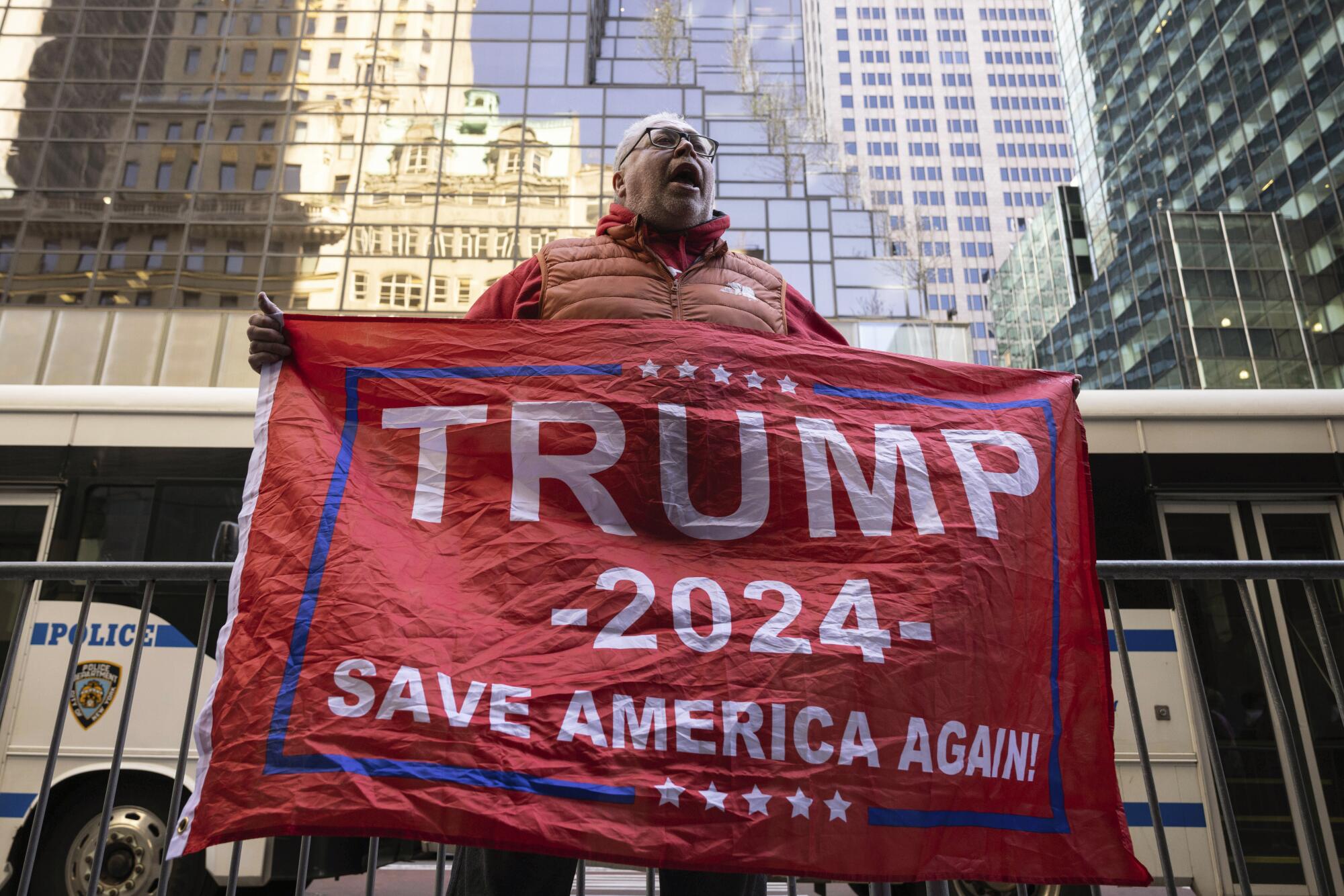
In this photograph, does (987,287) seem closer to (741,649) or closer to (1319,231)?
(1319,231)

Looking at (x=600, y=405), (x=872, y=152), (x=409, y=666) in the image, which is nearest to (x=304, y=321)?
(x=600, y=405)

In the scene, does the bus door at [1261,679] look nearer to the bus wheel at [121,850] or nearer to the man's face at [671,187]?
the man's face at [671,187]

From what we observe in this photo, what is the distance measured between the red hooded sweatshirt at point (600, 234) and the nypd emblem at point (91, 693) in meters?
4.60

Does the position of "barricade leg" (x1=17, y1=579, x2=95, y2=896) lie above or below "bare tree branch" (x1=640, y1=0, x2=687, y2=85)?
below

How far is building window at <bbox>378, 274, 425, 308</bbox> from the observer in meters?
28.3

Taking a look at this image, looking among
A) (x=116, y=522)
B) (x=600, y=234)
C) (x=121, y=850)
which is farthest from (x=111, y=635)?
(x=600, y=234)

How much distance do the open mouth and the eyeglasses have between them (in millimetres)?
96

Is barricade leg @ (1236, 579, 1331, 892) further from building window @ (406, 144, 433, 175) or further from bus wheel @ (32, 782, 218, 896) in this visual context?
building window @ (406, 144, 433, 175)

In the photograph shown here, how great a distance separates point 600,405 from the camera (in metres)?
2.69

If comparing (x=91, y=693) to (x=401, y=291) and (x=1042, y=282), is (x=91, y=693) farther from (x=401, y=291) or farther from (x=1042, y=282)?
(x=1042, y=282)

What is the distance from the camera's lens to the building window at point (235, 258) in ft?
97.9

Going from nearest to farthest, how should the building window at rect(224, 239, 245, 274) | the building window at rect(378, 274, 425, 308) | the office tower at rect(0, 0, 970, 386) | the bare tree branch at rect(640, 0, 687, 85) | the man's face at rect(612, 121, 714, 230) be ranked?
1. the man's face at rect(612, 121, 714, 230)
2. the office tower at rect(0, 0, 970, 386)
3. the building window at rect(378, 274, 425, 308)
4. the building window at rect(224, 239, 245, 274)
5. the bare tree branch at rect(640, 0, 687, 85)

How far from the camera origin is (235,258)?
30.2m

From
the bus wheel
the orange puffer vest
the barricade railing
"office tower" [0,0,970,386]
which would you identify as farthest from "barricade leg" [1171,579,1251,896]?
"office tower" [0,0,970,386]
